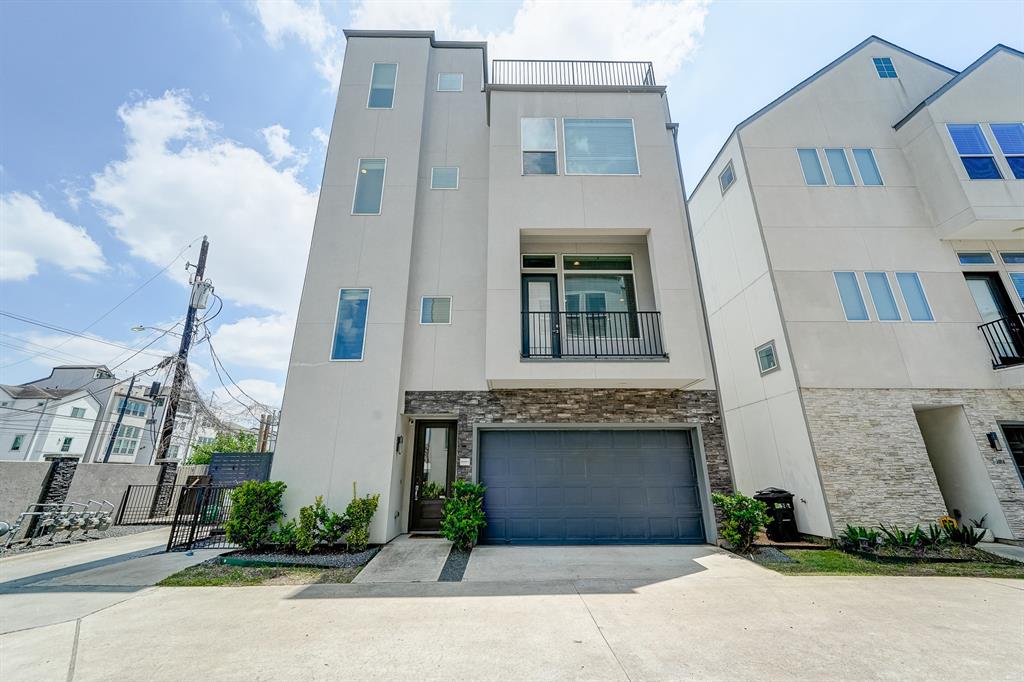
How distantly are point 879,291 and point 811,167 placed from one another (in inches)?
130

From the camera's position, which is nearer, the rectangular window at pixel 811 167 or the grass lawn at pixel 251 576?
the grass lawn at pixel 251 576

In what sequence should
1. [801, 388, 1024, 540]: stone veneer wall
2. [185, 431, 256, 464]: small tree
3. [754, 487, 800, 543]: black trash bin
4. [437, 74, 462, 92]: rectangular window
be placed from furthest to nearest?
[185, 431, 256, 464]: small tree < [437, 74, 462, 92]: rectangular window < [754, 487, 800, 543]: black trash bin < [801, 388, 1024, 540]: stone veneer wall

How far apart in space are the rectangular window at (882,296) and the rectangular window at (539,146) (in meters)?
7.27

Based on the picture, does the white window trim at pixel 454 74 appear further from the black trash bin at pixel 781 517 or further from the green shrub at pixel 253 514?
the black trash bin at pixel 781 517

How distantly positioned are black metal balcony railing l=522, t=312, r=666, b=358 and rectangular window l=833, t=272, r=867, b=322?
4.12 m

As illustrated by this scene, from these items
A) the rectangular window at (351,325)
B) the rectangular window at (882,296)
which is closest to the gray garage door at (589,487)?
the rectangular window at (351,325)

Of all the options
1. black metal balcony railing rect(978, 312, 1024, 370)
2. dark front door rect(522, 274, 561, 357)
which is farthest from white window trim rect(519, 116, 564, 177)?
black metal balcony railing rect(978, 312, 1024, 370)

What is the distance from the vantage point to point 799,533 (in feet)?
23.5

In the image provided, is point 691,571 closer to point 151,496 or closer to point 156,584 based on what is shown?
point 156,584

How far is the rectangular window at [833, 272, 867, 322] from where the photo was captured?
7.77m

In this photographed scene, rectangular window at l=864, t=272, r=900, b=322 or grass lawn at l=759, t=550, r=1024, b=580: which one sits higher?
rectangular window at l=864, t=272, r=900, b=322

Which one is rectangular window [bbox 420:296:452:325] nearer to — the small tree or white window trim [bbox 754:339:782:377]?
white window trim [bbox 754:339:782:377]

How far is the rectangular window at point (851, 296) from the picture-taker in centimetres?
777

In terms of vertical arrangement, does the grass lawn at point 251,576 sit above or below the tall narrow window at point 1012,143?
below
